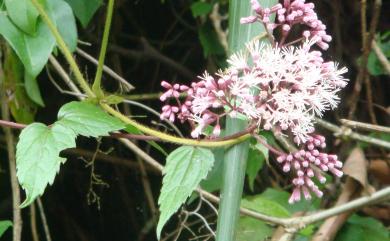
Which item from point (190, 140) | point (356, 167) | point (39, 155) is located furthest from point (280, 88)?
point (356, 167)

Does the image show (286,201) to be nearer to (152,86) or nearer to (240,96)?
(152,86)

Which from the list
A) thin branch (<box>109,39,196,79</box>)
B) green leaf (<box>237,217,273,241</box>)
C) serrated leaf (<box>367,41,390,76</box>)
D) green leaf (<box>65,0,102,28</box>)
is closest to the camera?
green leaf (<box>65,0,102,28</box>)

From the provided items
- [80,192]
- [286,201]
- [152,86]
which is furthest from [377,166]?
[80,192]

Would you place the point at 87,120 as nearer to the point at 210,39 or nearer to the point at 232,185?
the point at 232,185

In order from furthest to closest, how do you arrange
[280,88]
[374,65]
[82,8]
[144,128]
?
[374,65], [82,8], [144,128], [280,88]

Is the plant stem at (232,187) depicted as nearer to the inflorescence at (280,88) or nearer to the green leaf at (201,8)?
the inflorescence at (280,88)

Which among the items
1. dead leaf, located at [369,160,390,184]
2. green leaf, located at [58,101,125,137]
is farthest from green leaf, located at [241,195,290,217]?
green leaf, located at [58,101,125,137]

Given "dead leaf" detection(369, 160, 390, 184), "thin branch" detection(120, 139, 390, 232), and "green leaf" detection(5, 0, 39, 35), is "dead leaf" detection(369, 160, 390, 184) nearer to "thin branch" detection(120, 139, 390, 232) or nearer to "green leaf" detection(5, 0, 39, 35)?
"thin branch" detection(120, 139, 390, 232)
